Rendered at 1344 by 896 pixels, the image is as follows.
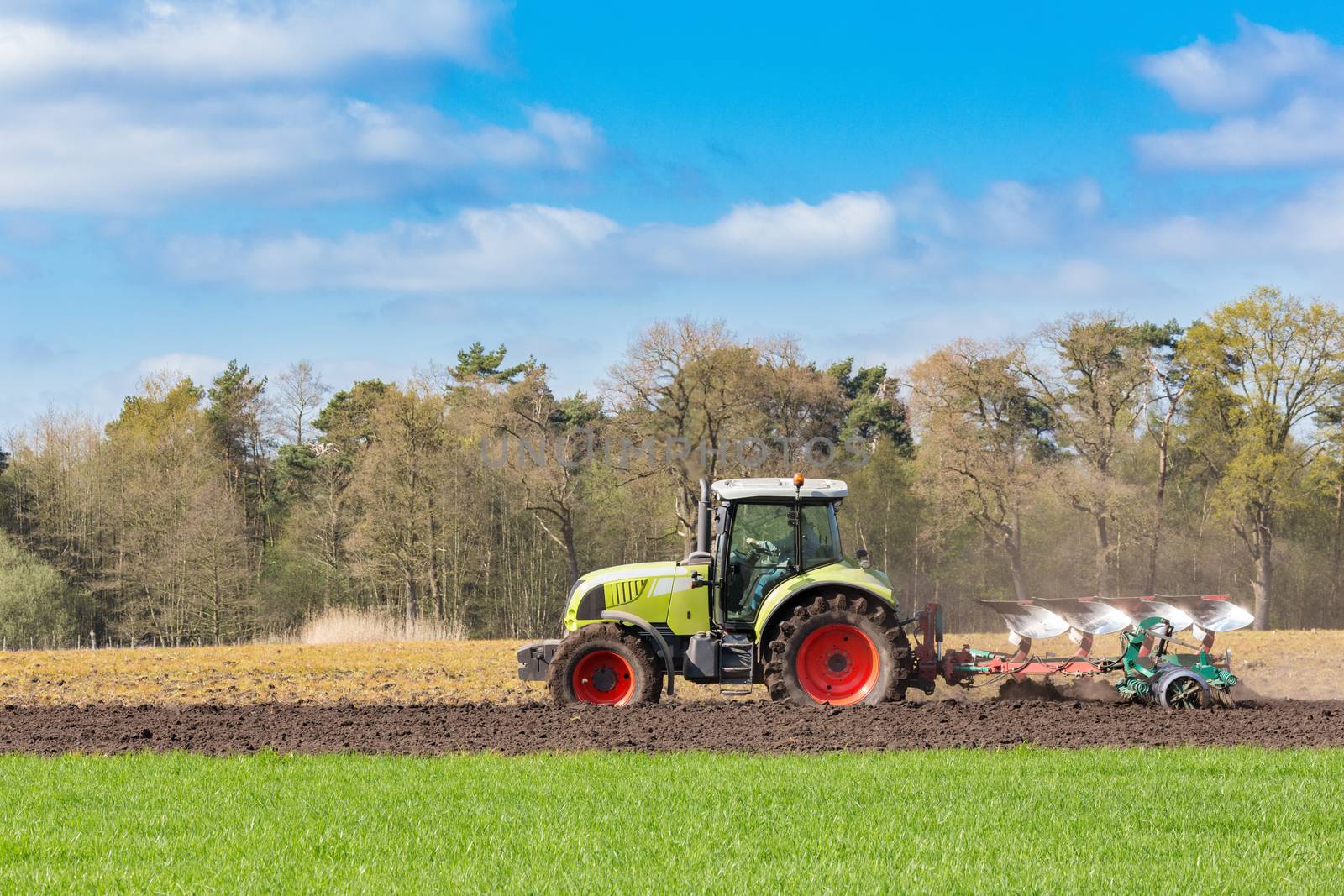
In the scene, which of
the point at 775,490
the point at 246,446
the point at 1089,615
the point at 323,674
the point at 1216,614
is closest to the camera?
the point at 775,490

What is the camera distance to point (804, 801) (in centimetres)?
753

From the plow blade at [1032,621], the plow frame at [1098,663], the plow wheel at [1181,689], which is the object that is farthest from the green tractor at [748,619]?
the plow wheel at [1181,689]

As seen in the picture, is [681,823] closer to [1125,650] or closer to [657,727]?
[657,727]

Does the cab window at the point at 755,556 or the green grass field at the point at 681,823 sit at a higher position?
the cab window at the point at 755,556

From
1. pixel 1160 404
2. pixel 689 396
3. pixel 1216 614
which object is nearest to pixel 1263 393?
pixel 1160 404

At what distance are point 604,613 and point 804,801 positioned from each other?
496 centimetres

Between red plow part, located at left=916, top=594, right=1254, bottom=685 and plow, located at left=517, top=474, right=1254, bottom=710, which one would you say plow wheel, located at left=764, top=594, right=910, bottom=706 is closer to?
plow, located at left=517, top=474, right=1254, bottom=710

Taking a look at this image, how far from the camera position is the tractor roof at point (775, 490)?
1218cm

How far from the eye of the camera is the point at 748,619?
12.2 meters

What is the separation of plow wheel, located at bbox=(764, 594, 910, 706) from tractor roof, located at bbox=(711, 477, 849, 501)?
1009 mm

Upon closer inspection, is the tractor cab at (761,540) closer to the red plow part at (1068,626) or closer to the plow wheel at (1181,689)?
the red plow part at (1068,626)

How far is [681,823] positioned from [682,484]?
32109mm

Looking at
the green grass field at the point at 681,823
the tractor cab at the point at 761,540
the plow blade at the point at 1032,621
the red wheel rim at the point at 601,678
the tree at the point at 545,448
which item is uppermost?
the tree at the point at 545,448

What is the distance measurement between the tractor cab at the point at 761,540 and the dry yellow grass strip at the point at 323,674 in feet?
6.81
